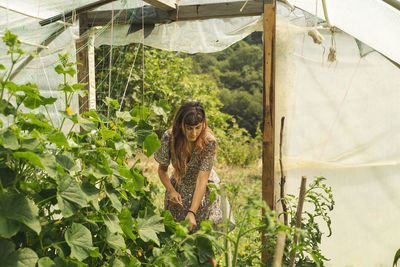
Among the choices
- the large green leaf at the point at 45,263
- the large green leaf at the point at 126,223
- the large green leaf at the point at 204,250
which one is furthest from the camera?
the large green leaf at the point at 204,250

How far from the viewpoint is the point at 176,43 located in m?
3.57

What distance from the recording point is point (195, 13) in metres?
3.05

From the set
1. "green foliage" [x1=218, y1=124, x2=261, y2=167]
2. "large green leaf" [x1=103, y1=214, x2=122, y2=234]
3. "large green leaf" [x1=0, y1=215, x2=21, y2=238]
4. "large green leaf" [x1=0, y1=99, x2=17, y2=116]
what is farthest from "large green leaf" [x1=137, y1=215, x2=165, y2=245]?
"green foliage" [x1=218, y1=124, x2=261, y2=167]

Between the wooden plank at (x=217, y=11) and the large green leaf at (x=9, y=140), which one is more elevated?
the wooden plank at (x=217, y=11)

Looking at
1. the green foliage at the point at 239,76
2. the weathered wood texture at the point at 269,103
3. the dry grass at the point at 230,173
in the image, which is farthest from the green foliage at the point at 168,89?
the green foliage at the point at 239,76

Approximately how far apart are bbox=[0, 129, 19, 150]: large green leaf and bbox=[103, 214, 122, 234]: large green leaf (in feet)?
1.16

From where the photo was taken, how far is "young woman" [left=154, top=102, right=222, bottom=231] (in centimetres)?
210

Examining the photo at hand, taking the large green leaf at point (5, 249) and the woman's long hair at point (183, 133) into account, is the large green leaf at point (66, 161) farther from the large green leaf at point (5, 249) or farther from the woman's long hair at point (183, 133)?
the woman's long hair at point (183, 133)

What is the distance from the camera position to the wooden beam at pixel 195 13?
Result: 2.83 metres

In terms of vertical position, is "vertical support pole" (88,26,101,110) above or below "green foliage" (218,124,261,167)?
above

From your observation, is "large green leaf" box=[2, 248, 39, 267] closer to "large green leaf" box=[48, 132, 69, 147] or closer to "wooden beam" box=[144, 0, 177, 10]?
"large green leaf" box=[48, 132, 69, 147]

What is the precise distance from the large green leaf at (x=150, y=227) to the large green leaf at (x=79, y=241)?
0.23 meters

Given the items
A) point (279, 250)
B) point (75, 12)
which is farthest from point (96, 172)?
point (75, 12)

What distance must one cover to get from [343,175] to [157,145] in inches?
63.5
